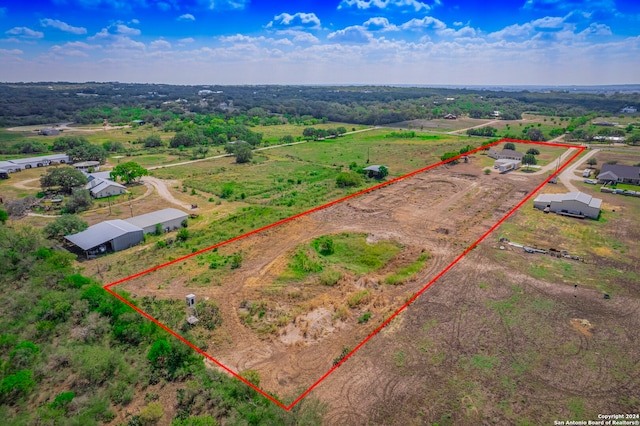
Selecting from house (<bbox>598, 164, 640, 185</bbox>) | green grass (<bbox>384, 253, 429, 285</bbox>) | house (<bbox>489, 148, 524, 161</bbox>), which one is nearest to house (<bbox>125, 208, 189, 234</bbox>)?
green grass (<bbox>384, 253, 429, 285</bbox>)

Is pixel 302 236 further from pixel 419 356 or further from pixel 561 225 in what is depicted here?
pixel 561 225

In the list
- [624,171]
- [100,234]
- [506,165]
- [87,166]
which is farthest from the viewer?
[87,166]

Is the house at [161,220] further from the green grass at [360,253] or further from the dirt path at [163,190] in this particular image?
the green grass at [360,253]

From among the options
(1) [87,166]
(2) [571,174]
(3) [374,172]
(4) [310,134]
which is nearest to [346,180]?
(3) [374,172]

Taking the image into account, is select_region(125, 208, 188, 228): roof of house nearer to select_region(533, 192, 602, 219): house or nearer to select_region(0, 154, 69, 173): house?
select_region(533, 192, 602, 219): house

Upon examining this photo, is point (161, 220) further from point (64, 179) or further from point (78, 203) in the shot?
point (64, 179)

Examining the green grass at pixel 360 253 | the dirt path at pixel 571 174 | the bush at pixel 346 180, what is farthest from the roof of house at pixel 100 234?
the dirt path at pixel 571 174
